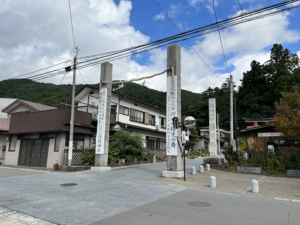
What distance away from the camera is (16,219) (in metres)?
4.94

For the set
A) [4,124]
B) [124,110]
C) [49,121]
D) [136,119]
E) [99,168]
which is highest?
[124,110]

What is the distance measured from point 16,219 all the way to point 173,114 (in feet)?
28.1

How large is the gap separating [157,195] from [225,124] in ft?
165

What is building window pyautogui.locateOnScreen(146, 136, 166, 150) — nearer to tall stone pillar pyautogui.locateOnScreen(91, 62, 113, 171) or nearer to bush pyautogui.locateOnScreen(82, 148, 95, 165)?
bush pyautogui.locateOnScreen(82, 148, 95, 165)

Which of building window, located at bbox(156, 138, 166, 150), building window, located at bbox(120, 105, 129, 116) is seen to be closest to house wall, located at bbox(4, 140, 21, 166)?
building window, located at bbox(120, 105, 129, 116)

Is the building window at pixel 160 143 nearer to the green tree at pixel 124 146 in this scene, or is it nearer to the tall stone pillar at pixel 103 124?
the green tree at pixel 124 146

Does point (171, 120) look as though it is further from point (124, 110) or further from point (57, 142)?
point (124, 110)

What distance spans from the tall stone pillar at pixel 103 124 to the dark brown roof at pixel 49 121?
9.90ft

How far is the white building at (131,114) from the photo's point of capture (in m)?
21.5

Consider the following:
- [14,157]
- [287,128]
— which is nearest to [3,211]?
[287,128]

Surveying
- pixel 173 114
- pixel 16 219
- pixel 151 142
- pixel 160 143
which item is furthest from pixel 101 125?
pixel 160 143

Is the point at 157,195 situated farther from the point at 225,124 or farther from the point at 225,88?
the point at 225,88

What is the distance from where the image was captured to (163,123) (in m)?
31.2

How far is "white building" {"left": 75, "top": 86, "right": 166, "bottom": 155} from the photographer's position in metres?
21.5
